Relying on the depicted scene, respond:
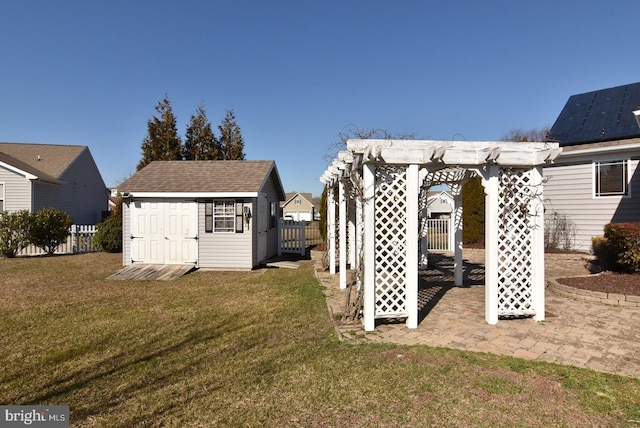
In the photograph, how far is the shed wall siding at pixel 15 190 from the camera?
50.4 feet

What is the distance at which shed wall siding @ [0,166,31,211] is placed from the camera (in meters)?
15.4

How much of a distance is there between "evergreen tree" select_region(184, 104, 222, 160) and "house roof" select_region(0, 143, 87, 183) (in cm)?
611

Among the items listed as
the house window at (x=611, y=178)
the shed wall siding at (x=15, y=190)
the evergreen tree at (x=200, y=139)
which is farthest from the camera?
the evergreen tree at (x=200, y=139)

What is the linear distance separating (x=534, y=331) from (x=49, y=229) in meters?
16.2

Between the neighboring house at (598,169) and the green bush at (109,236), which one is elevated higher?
the neighboring house at (598,169)

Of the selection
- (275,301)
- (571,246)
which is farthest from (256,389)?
(571,246)

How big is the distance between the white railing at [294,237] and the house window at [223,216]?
3.60 metres

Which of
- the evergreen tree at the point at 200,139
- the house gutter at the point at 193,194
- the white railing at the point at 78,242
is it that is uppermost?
the evergreen tree at the point at 200,139

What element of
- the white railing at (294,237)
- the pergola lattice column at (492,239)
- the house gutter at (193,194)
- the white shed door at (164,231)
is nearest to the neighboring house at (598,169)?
the pergola lattice column at (492,239)

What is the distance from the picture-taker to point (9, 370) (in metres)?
3.69

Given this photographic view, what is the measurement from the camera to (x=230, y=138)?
24219 millimetres

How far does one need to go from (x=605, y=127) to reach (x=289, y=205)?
167 ft

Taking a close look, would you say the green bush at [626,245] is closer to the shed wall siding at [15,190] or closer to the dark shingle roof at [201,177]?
the dark shingle roof at [201,177]

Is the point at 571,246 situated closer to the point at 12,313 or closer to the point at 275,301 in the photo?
the point at 275,301
